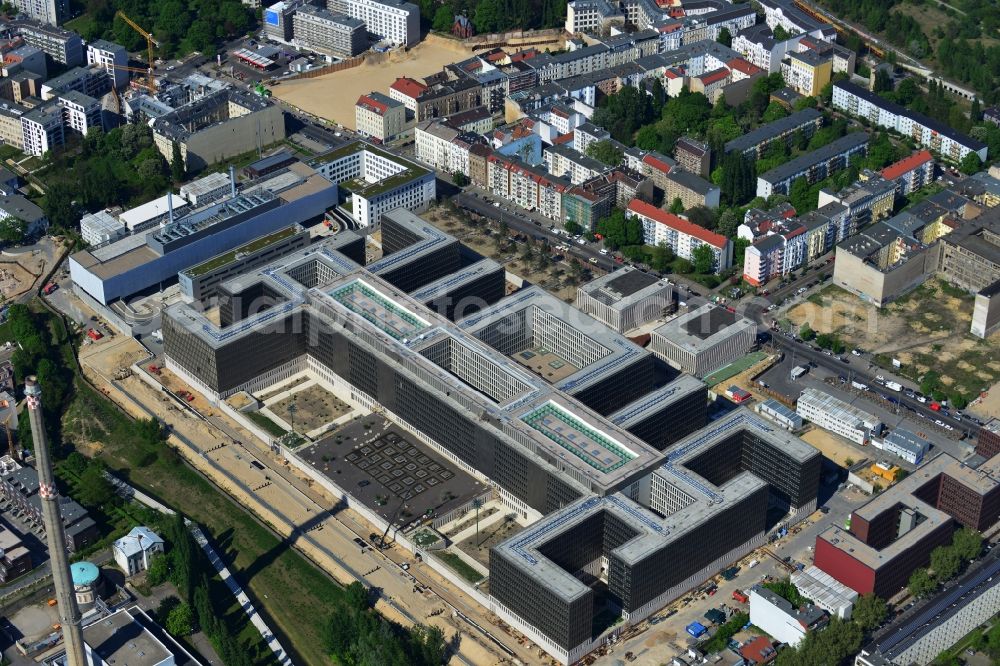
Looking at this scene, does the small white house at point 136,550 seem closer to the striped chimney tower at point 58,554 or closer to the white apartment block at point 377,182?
the striped chimney tower at point 58,554

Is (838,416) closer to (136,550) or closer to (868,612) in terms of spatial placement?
(868,612)

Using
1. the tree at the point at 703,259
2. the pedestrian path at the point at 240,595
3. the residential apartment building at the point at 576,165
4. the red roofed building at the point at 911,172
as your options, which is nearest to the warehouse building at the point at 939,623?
the pedestrian path at the point at 240,595

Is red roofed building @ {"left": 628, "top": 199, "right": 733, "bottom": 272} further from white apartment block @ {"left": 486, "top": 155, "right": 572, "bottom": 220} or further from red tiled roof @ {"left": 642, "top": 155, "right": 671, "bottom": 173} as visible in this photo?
white apartment block @ {"left": 486, "top": 155, "right": 572, "bottom": 220}

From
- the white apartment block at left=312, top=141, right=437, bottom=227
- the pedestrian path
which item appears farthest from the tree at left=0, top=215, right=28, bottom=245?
the pedestrian path

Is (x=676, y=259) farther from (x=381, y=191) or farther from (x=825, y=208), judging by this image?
(x=381, y=191)

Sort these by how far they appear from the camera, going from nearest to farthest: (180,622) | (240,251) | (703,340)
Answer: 1. (180,622)
2. (703,340)
3. (240,251)

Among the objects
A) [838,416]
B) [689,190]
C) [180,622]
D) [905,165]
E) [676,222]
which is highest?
[905,165]

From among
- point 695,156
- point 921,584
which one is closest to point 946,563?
point 921,584
